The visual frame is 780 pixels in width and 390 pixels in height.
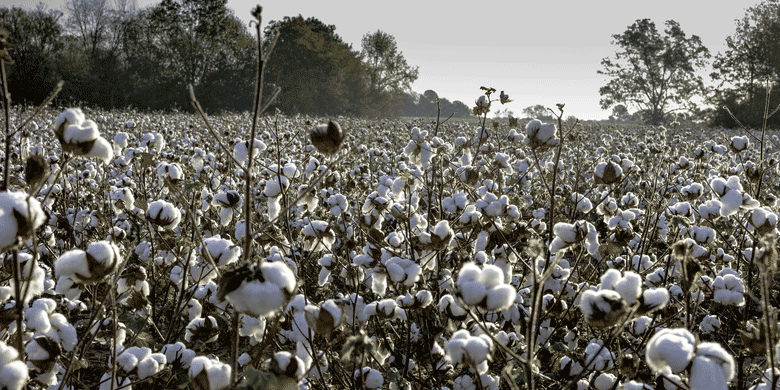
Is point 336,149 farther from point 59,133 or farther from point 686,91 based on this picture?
point 686,91

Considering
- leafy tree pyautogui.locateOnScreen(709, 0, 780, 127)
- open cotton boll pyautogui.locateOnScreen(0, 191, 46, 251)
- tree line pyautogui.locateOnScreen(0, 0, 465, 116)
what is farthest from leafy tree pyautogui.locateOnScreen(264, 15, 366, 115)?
open cotton boll pyautogui.locateOnScreen(0, 191, 46, 251)

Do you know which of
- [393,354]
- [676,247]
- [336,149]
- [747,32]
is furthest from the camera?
[747,32]

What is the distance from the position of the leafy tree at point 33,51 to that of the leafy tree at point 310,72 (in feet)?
41.5

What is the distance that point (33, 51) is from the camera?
2922cm

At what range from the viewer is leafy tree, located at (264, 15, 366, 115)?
36.4 metres

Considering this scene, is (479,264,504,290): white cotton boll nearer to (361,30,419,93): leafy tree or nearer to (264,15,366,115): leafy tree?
(264,15,366,115): leafy tree

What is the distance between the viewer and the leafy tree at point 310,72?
36.4 meters

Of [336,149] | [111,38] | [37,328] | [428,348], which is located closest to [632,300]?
[336,149]

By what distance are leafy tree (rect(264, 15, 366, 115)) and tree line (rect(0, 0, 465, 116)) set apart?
72 mm

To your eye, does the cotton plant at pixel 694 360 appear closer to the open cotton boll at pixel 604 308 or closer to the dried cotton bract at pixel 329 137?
the open cotton boll at pixel 604 308

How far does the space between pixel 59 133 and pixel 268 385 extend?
79cm

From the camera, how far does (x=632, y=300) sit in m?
1.17

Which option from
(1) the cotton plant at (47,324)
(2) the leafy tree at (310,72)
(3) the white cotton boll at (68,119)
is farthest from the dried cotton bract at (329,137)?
(2) the leafy tree at (310,72)

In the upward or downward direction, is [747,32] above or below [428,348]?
above
